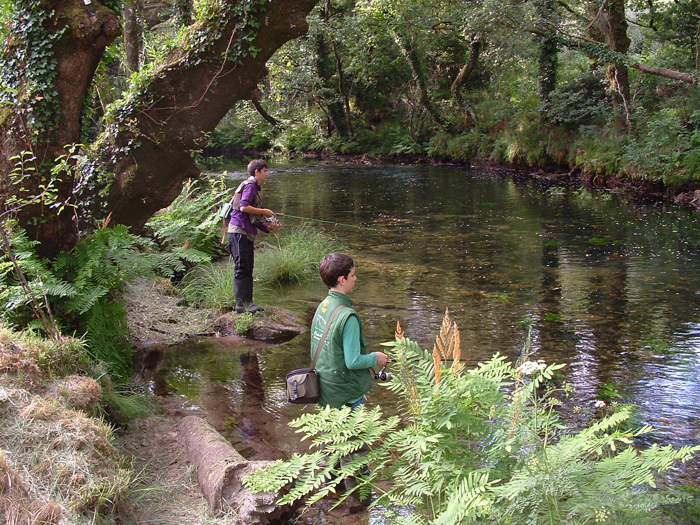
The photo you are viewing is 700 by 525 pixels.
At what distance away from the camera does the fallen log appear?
10.9ft

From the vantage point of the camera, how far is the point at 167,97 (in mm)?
6105

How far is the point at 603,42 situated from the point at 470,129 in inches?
338

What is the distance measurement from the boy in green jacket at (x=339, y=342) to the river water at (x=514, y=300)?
867 mm

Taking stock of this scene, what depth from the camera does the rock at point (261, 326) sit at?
7.03 metres

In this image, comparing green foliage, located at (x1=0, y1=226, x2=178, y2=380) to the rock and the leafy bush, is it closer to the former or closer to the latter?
the rock

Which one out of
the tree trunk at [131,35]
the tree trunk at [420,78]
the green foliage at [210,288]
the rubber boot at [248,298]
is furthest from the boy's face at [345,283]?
the tree trunk at [420,78]

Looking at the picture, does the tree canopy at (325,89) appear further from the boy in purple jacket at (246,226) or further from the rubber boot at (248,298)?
the rubber boot at (248,298)

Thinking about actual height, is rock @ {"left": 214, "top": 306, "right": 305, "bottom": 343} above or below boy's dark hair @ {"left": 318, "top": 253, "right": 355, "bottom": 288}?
below

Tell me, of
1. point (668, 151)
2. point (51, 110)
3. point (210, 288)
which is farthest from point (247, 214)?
point (668, 151)

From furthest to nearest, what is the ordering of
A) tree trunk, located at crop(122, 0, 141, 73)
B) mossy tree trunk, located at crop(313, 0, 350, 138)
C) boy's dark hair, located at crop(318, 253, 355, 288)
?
mossy tree trunk, located at crop(313, 0, 350, 138)
tree trunk, located at crop(122, 0, 141, 73)
boy's dark hair, located at crop(318, 253, 355, 288)

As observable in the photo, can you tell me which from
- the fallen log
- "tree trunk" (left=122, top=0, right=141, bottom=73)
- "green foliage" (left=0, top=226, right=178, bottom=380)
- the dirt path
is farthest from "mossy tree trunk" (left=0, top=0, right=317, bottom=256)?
"tree trunk" (left=122, top=0, right=141, bottom=73)

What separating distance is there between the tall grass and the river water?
0.39 metres

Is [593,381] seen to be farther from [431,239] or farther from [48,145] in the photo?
[431,239]

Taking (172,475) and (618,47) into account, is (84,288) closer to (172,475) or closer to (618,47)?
(172,475)
